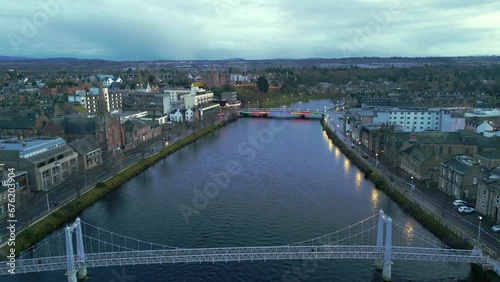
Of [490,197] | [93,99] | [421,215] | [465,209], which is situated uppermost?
[93,99]

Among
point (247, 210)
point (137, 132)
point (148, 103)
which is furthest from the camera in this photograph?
point (148, 103)

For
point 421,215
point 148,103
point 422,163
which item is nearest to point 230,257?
point 421,215

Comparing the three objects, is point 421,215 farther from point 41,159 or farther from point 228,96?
point 228,96

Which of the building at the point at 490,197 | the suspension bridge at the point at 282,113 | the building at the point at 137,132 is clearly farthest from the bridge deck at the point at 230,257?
the suspension bridge at the point at 282,113

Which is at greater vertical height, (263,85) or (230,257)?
(263,85)

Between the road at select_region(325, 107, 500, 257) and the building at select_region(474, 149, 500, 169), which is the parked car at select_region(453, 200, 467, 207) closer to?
the road at select_region(325, 107, 500, 257)

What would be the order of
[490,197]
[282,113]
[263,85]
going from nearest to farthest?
[490,197] < [282,113] < [263,85]

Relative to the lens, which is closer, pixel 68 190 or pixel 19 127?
pixel 68 190
